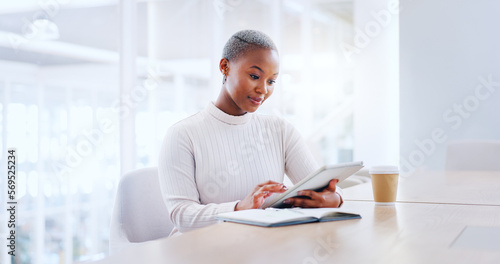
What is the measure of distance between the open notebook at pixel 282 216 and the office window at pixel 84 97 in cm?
146

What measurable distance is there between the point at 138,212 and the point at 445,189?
1.17 meters

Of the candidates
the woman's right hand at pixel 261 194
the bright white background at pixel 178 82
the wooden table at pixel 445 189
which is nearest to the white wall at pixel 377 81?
the bright white background at pixel 178 82

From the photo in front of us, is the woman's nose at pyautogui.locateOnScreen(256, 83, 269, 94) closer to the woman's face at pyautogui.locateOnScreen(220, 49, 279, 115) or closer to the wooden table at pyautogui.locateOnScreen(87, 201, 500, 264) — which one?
the woman's face at pyautogui.locateOnScreen(220, 49, 279, 115)

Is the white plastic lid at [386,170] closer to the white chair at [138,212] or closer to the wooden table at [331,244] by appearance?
the wooden table at [331,244]

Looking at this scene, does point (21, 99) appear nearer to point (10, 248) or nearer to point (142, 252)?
point (10, 248)

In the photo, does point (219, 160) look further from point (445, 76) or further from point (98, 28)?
point (445, 76)

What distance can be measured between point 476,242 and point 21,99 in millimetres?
2078

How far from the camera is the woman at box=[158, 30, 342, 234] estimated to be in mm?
1622

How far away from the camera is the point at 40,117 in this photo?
255cm

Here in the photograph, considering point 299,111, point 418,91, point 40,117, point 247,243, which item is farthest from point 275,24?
point 247,243

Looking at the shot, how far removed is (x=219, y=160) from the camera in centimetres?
175

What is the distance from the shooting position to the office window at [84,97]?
2443mm

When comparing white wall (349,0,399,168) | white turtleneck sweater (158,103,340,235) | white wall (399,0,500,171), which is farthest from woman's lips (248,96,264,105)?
white wall (349,0,399,168)

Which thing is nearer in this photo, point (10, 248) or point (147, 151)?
point (10, 248)
